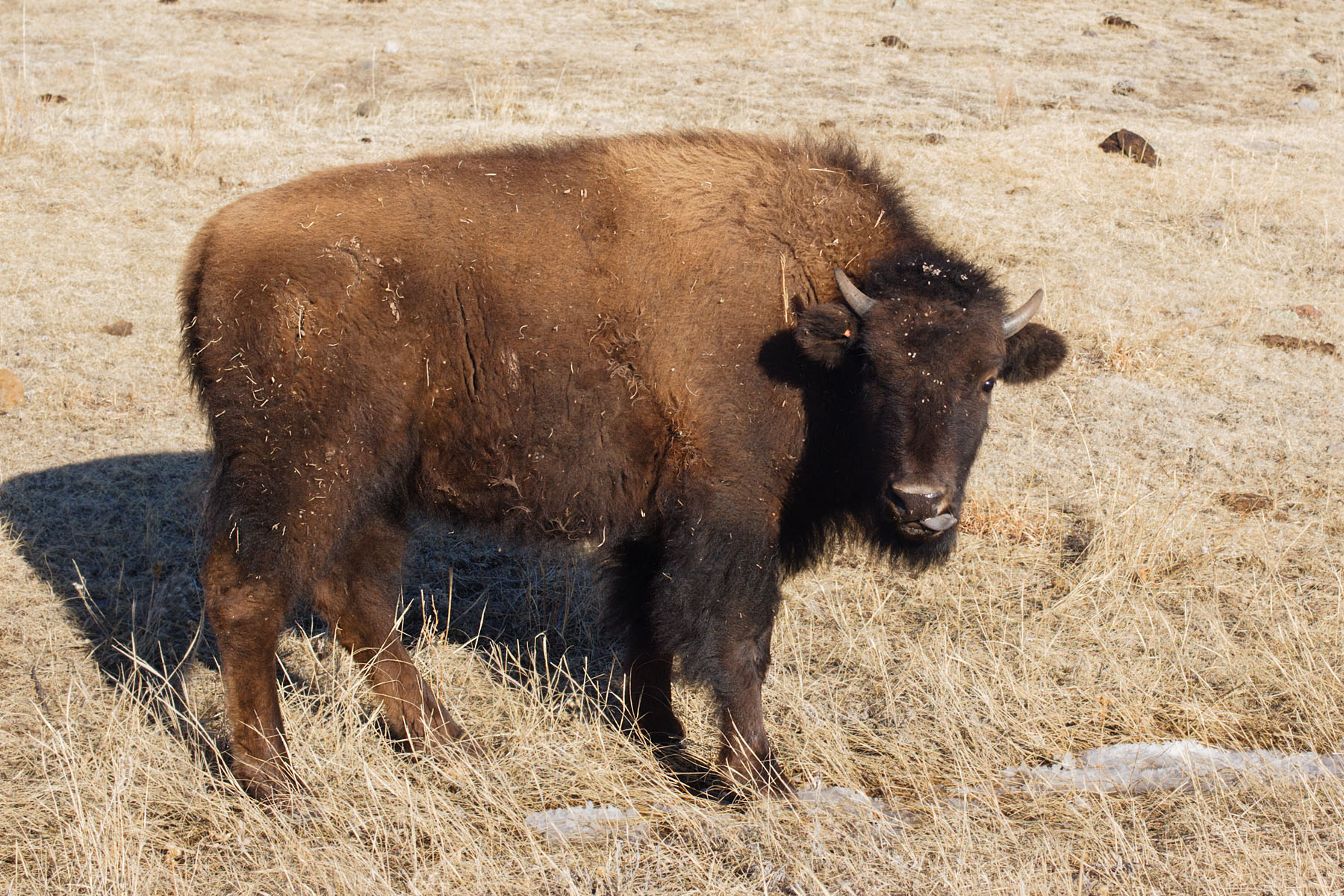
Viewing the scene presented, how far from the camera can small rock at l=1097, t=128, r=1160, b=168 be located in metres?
11.7

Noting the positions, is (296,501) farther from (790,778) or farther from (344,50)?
(344,50)

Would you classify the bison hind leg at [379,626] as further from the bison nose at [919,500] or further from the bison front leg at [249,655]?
the bison nose at [919,500]

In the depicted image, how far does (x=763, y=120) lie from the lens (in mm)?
12852

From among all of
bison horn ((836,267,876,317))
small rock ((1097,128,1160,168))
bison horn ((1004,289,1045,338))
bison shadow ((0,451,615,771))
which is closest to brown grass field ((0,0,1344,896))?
bison shadow ((0,451,615,771))

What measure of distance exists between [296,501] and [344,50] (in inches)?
578

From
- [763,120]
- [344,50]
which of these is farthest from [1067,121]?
[344,50]

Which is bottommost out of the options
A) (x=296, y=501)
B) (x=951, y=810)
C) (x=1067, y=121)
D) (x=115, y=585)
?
(x=115, y=585)

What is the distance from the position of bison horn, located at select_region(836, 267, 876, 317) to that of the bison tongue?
0.78m

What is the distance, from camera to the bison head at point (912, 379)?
12.2 ft

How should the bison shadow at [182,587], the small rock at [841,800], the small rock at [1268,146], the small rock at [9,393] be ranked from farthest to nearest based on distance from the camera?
the small rock at [1268,146] → the small rock at [9,393] → the bison shadow at [182,587] → the small rock at [841,800]

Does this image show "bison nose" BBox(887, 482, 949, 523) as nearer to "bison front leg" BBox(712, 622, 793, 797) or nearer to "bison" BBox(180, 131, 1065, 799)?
"bison" BBox(180, 131, 1065, 799)

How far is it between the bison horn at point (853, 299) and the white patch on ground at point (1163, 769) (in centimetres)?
173

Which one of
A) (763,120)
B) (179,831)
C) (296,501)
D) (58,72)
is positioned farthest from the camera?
(58,72)

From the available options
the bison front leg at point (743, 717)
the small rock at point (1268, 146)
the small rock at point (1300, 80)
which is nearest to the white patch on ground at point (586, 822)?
the bison front leg at point (743, 717)
